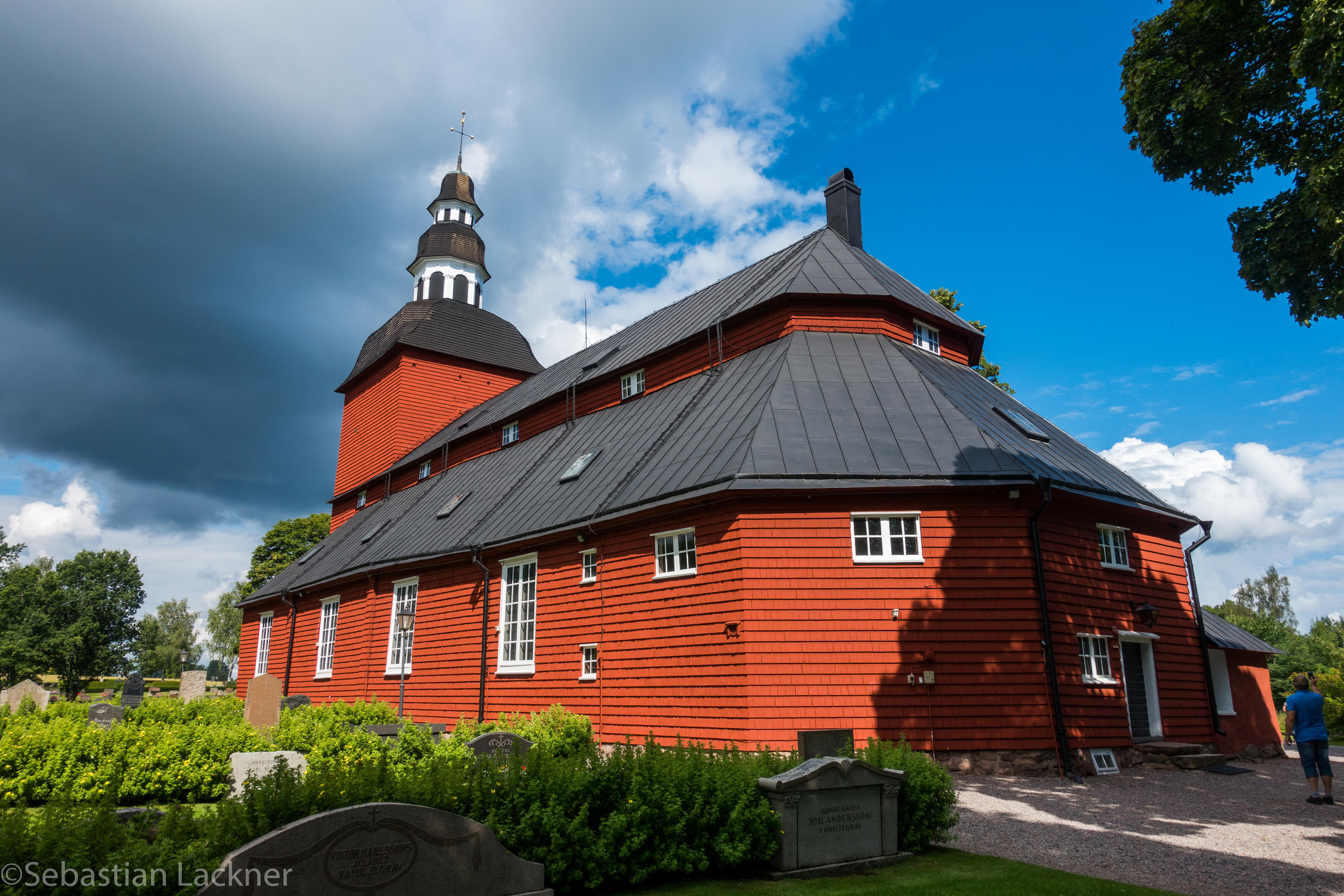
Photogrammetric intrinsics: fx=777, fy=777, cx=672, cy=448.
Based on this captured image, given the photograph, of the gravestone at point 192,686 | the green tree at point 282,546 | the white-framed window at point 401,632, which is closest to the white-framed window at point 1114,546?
the white-framed window at point 401,632

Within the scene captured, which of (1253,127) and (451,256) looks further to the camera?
(451,256)

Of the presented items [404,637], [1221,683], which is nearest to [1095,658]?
[1221,683]

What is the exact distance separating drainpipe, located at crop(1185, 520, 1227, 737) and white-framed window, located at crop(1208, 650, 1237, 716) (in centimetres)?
9

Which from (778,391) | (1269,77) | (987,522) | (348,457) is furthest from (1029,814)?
(348,457)

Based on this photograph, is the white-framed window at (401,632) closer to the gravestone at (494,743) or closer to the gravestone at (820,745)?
the gravestone at (494,743)

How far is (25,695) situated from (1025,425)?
24.5 metres

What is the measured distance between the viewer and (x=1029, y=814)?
30.7 ft

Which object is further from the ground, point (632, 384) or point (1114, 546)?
point (632, 384)

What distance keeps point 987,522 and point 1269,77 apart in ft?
24.9

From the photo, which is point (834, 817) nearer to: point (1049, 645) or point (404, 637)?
point (1049, 645)

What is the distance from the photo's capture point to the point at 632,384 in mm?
21000

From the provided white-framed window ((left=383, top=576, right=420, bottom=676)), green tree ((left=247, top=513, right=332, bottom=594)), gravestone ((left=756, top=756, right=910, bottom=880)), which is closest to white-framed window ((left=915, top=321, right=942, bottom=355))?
gravestone ((left=756, top=756, right=910, bottom=880))

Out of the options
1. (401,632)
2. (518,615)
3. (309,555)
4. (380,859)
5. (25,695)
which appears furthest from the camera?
(309,555)

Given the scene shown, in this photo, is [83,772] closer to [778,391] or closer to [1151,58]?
[778,391]
